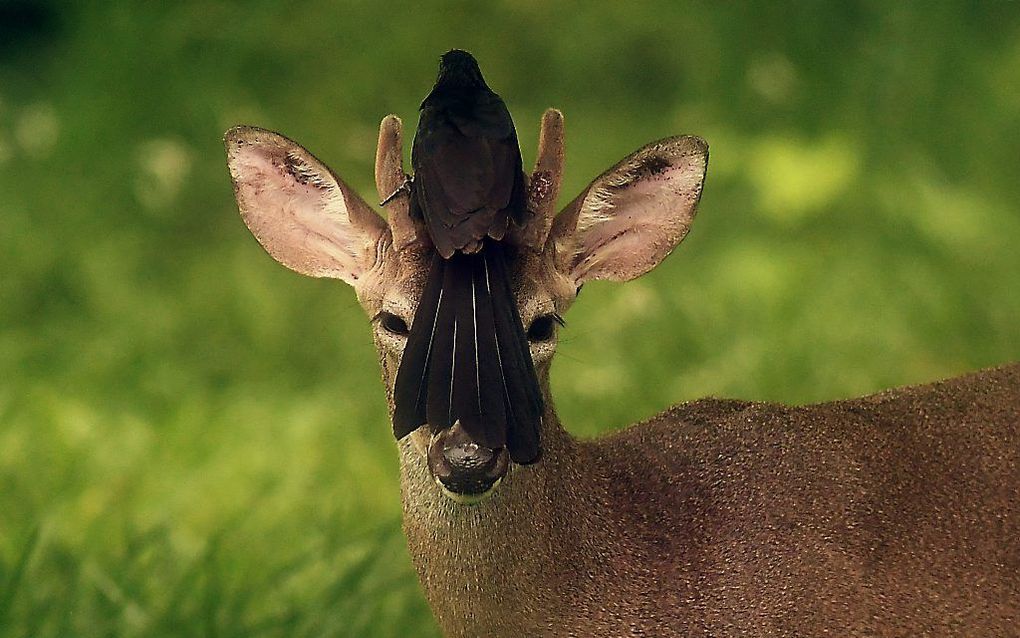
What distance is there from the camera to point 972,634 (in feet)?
8.12

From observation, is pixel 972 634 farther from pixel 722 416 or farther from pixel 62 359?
pixel 62 359

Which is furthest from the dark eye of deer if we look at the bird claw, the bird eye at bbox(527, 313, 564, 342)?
the bird claw

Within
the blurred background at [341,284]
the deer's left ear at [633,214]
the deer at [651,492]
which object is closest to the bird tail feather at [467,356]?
the deer at [651,492]

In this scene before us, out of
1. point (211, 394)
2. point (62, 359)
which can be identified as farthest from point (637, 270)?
point (62, 359)

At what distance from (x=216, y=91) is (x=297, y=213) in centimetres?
308

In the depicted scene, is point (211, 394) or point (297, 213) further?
point (211, 394)

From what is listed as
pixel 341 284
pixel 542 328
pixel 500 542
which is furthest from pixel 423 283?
pixel 341 284

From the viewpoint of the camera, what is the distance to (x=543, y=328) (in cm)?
231

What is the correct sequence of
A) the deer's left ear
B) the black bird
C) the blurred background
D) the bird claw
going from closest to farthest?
1. the black bird
2. the bird claw
3. the deer's left ear
4. the blurred background

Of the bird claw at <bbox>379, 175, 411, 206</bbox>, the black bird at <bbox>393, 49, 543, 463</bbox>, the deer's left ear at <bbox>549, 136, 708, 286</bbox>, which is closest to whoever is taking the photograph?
the black bird at <bbox>393, 49, 543, 463</bbox>

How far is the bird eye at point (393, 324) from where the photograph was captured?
7.52ft

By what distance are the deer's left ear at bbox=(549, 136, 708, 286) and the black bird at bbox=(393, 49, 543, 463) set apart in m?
0.38

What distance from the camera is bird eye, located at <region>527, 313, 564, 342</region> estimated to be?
229cm

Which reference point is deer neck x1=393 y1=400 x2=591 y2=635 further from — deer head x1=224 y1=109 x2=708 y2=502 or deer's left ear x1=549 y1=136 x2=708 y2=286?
deer's left ear x1=549 y1=136 x2=708 y2=286
